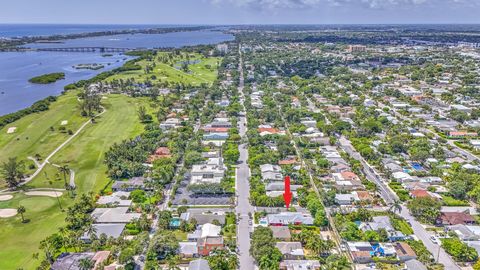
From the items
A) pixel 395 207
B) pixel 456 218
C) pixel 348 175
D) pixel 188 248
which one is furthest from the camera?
pixel 348 175

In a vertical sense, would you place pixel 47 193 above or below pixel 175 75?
below

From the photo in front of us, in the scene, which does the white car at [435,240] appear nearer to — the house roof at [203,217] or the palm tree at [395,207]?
the palm tree at [395,207]

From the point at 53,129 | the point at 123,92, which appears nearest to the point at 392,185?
the point at 53,129

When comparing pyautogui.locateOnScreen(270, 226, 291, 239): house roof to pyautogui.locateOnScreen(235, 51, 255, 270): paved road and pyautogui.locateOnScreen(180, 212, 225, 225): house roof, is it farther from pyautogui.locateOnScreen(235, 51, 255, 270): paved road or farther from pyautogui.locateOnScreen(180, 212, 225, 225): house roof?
pyautogui.locateOnScreen(180, 212, 225, 225): house roof

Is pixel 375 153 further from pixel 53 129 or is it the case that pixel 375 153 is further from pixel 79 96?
pixel 79 96

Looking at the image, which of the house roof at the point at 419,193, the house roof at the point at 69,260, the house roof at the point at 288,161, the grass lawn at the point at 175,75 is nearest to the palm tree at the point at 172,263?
the house roof at the point at 69,260

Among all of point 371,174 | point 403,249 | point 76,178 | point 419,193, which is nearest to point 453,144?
point 371,174

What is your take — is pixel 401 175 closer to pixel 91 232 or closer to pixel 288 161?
pixel 288 161
